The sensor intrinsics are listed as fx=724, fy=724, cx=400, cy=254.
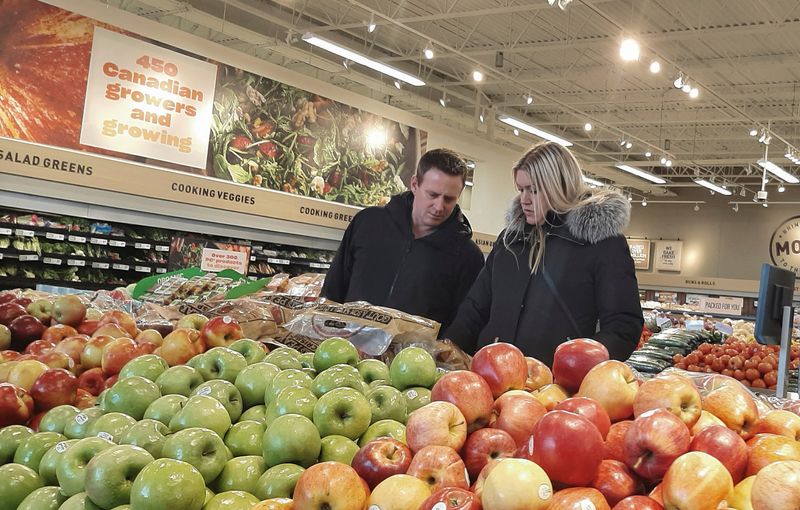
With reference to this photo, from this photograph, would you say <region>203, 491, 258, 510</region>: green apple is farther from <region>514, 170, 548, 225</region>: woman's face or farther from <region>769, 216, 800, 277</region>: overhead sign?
<region>769, 216, 800, 277</region>: overhead sign

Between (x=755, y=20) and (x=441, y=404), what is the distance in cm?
1182

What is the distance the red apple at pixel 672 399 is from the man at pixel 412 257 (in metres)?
2.06

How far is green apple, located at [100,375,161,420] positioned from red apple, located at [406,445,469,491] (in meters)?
0.81

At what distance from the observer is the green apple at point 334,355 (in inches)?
75.6

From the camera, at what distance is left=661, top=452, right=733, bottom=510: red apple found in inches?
41.6

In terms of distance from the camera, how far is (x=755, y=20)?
36.6ft

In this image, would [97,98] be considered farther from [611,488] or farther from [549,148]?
[611,488]

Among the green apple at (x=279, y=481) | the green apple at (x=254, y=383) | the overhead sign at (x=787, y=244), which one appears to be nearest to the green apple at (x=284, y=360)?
the green apple at (x=254, y=383)

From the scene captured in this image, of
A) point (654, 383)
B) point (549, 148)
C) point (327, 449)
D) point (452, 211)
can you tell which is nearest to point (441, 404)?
point (327, 449)

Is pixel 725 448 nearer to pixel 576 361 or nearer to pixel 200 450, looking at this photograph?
pixel 576 361

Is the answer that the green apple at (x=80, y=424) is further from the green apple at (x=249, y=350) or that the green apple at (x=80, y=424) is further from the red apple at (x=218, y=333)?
the red apple at (x=218, y=333)

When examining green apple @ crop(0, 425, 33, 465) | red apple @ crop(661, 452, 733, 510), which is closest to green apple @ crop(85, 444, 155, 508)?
green apple @ crop(0, 425, 33, 465)

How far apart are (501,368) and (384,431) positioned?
285 millimetres

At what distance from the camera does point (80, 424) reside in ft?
5.71
